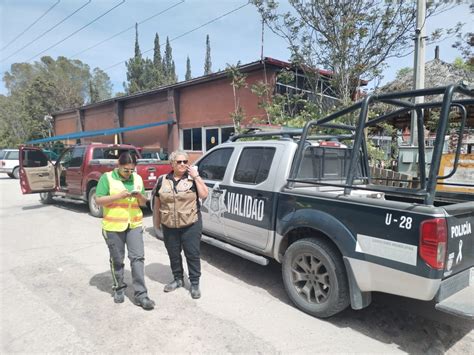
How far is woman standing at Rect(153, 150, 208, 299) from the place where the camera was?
355 cm

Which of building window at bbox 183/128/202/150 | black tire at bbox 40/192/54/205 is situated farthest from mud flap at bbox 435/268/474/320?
building window at bbox 183/128/202/150

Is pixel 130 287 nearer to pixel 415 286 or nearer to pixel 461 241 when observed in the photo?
pixel 415 286

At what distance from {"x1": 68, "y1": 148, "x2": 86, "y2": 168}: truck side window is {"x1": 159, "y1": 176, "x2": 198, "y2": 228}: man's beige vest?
5.87 meters

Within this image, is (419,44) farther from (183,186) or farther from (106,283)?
(106,283)

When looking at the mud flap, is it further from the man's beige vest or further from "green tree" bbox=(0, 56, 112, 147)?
"green tree" bbox=(0, 56, 112, 147)

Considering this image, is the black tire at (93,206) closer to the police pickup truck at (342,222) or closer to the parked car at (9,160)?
the police pickup truck at (342,222)

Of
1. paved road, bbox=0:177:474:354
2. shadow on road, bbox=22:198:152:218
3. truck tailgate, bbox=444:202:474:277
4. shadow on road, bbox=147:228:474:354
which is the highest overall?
truck tailgate, bbox=444:202:474:277

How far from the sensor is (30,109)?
37375 millimetres

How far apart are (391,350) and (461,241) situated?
3.61ft

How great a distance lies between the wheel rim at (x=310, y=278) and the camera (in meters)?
3.26

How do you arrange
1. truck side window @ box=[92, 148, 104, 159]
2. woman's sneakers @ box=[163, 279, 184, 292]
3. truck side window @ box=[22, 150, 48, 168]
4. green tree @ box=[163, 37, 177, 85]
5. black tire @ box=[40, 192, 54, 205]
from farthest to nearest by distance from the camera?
green tree @ box=[163, 37, 177, 85] < black tire @ box=[40, 192, 54, 205] < truck side window @ box=[22, 150, 48, 168] < truck side window @ box=[92, 148, 104, 159] < woman's sneakers @ box=[163, 279, 184, 292]

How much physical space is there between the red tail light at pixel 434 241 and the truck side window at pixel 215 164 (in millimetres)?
2769

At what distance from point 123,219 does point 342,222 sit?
224cm

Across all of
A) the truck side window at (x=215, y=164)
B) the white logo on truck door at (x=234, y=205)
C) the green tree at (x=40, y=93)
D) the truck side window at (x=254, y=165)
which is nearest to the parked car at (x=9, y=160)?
the green tree at (x=40, y=93)
